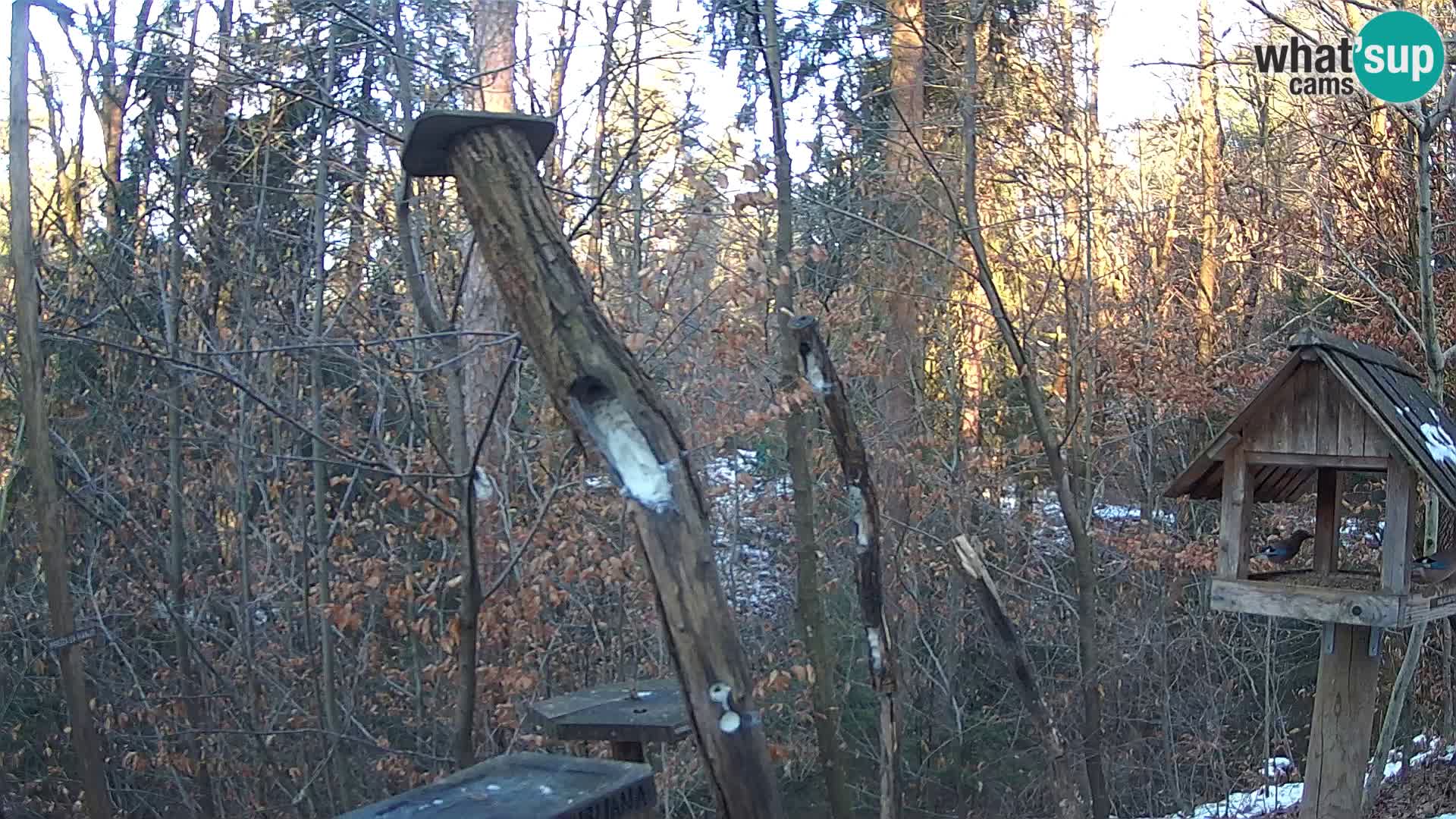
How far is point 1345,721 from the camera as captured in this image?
4.41 meters

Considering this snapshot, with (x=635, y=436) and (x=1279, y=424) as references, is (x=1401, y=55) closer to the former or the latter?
(x=1279, y=424)

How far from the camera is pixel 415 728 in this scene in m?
8.16

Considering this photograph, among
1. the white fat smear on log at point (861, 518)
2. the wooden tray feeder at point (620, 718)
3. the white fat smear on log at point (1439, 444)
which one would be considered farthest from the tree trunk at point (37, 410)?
the white fat smear on log at point (1439, 444)

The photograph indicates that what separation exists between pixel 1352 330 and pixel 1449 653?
8.89 ft

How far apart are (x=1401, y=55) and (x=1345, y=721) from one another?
4.69 m

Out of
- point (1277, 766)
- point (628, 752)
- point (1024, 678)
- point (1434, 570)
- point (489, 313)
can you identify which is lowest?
point (1277, 766)

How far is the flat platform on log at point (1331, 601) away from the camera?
3.94 metres

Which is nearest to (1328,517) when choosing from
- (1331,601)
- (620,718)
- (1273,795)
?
(1331,601)

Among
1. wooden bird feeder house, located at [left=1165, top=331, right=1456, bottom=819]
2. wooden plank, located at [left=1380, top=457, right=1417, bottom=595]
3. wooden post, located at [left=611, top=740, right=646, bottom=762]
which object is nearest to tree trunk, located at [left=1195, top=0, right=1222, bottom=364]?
wooden bird feeder house, located at [left=1165, top=331, right=1456, bottom=819]

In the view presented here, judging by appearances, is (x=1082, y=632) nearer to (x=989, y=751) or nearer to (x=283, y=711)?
(x=989, y=751)

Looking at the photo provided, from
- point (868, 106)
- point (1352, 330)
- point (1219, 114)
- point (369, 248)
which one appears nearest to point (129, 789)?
point (369, 248)

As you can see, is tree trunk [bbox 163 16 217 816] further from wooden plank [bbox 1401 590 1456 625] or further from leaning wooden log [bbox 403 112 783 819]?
wooden plank [bbox 1401 590 1456 625]

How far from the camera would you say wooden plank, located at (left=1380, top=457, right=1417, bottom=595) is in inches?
157

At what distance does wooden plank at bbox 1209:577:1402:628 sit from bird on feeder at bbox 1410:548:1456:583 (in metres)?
0.21
